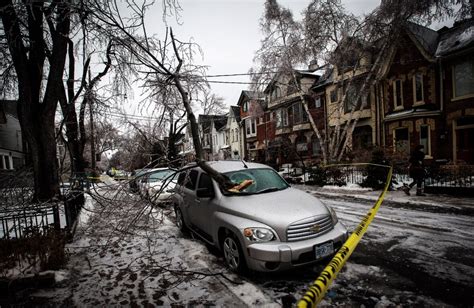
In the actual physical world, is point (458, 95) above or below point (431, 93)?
below

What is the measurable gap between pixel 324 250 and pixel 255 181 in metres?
1.70

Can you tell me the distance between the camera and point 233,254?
356 cm

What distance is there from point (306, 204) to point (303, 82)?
2271cm

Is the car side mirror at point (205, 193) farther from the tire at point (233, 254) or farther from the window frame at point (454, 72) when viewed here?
the window frame at point (454, 72)

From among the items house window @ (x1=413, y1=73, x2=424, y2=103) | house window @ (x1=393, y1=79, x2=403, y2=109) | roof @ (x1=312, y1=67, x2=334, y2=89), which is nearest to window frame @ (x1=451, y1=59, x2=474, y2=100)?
house window @ (x1=413, y1=73, x2=424, y2=103)

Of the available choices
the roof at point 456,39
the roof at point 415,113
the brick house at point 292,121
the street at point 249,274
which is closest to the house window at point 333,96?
the brick house at point 292,121

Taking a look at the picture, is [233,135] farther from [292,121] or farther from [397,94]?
[397,94]

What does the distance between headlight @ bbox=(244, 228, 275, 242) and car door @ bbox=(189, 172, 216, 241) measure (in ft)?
3.50

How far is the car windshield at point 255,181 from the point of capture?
4.18 metres

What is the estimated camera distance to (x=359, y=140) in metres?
19.2

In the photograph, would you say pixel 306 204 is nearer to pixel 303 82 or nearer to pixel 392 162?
pixel 392 162

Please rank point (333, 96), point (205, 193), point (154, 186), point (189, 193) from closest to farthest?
point (205, 193) < point (189, 193) < point (154, 186) < point (333, 96)

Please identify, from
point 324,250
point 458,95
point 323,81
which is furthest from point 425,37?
point 324,250

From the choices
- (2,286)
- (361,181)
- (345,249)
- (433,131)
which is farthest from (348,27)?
(2,286)
